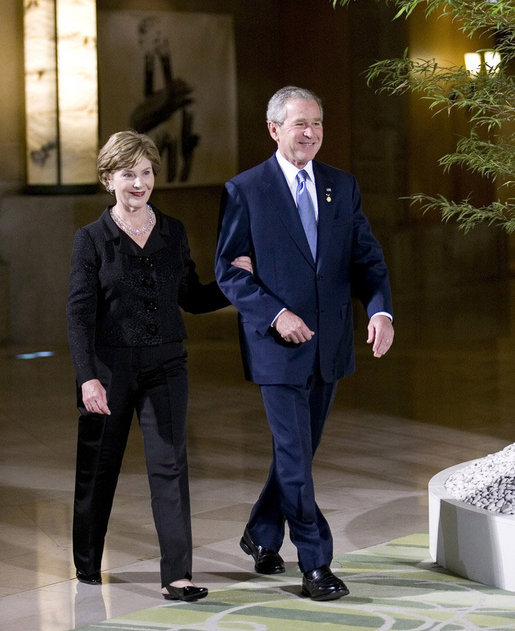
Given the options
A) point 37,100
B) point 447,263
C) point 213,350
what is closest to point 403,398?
point 213,350

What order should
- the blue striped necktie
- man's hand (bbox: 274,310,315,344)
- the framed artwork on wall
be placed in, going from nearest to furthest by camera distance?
man's hand (bbox: 274,310,315,344) → the blue striped necktie → the framed artwork on wall

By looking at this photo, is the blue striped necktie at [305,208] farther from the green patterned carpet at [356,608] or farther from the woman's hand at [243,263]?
the green patterned carpet at [356,608]

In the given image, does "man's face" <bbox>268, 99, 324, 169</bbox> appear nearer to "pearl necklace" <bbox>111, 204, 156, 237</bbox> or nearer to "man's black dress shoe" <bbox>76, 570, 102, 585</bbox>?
"pearl necklace" <bbox>111, 204, 156, 237</bbox>

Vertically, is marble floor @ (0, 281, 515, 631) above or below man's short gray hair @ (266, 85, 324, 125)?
below

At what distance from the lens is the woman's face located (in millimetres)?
4152

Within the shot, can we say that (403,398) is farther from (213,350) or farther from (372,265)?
(372,265)

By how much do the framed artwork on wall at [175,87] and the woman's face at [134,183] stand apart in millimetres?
8654

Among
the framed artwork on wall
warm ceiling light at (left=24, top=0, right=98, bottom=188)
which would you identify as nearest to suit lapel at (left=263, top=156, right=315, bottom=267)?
warm ceiling light at (left=24, top=0, right=98, bottom=188)

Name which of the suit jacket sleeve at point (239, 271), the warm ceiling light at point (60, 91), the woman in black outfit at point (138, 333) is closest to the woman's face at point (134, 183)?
the woman in black outfit at point (138, 333)

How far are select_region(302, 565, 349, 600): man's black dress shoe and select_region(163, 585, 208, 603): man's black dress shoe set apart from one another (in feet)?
1.13

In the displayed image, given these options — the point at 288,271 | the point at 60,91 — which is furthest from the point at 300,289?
the point at 60,91

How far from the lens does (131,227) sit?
13.9 ft

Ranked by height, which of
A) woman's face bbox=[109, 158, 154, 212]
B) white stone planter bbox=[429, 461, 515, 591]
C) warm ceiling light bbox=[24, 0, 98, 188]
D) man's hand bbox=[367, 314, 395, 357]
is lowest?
white stone planter bbox=[429, 461, 515, 591]

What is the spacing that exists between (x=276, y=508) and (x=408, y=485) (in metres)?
1.59
